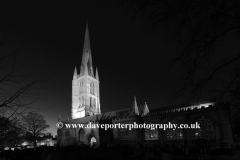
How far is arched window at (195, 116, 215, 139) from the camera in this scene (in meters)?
31.8

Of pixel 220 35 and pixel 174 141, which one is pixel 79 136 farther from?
pixel 220 35

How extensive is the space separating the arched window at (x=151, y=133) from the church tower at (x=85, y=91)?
33215 mm

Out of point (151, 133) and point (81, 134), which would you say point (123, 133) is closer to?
point (151, 133)

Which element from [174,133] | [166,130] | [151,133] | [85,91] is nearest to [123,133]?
[151,133]

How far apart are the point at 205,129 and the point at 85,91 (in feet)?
164

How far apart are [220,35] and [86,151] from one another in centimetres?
1868

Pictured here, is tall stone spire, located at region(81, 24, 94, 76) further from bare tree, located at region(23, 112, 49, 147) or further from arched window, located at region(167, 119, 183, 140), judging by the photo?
arched window, located at region(167, 119, 183, 140)

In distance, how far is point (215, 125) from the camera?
3138cm

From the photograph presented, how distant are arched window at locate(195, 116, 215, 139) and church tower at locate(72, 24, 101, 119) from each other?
4481 cm

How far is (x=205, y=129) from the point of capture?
32.5 m

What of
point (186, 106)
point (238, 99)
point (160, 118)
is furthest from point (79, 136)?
point (238, 99)

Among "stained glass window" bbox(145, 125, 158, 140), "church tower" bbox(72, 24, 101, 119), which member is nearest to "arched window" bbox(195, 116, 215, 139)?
"stained glass window" bbox(145, 125, 158, 140)

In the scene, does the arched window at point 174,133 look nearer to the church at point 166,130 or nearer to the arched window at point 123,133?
the church at point 166,130

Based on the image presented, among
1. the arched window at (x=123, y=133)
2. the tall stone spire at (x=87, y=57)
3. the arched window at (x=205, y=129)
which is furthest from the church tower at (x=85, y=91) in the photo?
the arched window at (x=205, y=129)
